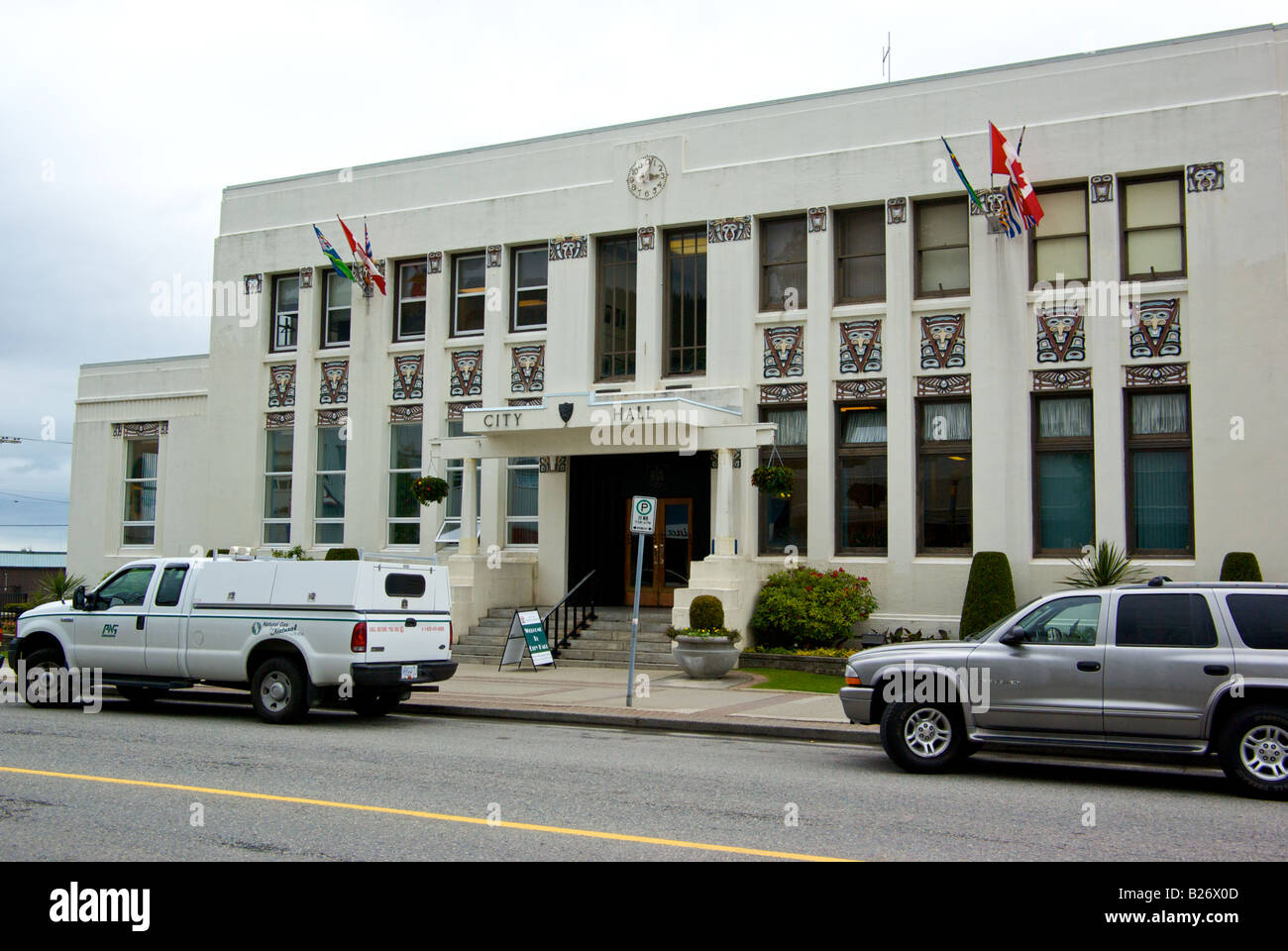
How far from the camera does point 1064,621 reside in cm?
1068

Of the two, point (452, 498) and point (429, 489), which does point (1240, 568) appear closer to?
point (429, 489)

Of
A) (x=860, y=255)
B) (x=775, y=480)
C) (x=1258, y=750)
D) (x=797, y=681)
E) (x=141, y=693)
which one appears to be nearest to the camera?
(x=1258, y=750)

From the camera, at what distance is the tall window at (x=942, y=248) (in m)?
21.3

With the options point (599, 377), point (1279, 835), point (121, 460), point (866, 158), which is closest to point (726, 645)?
point (599, 377)

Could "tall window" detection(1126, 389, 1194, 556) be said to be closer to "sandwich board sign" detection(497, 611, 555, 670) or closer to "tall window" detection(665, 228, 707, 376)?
"tall window" detection(665, 228, 707, 376)

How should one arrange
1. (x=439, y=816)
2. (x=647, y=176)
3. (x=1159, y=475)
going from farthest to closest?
(x=647, y=176) < (x=1159, y=475) < (x=439, y=816)

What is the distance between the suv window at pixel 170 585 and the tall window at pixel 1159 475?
14.7 meters

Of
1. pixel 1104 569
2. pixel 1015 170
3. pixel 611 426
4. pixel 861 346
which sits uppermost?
pixel 1015 170

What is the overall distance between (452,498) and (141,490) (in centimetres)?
962

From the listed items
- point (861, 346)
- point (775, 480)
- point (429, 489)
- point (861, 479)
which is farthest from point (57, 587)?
point (861, 346)

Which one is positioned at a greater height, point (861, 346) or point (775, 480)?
point (861, 346)

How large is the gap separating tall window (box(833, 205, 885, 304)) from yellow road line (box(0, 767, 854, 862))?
15555mm

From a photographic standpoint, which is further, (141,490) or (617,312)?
(141,490)

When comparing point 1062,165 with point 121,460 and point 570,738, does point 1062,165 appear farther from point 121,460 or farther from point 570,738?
point 121,460
